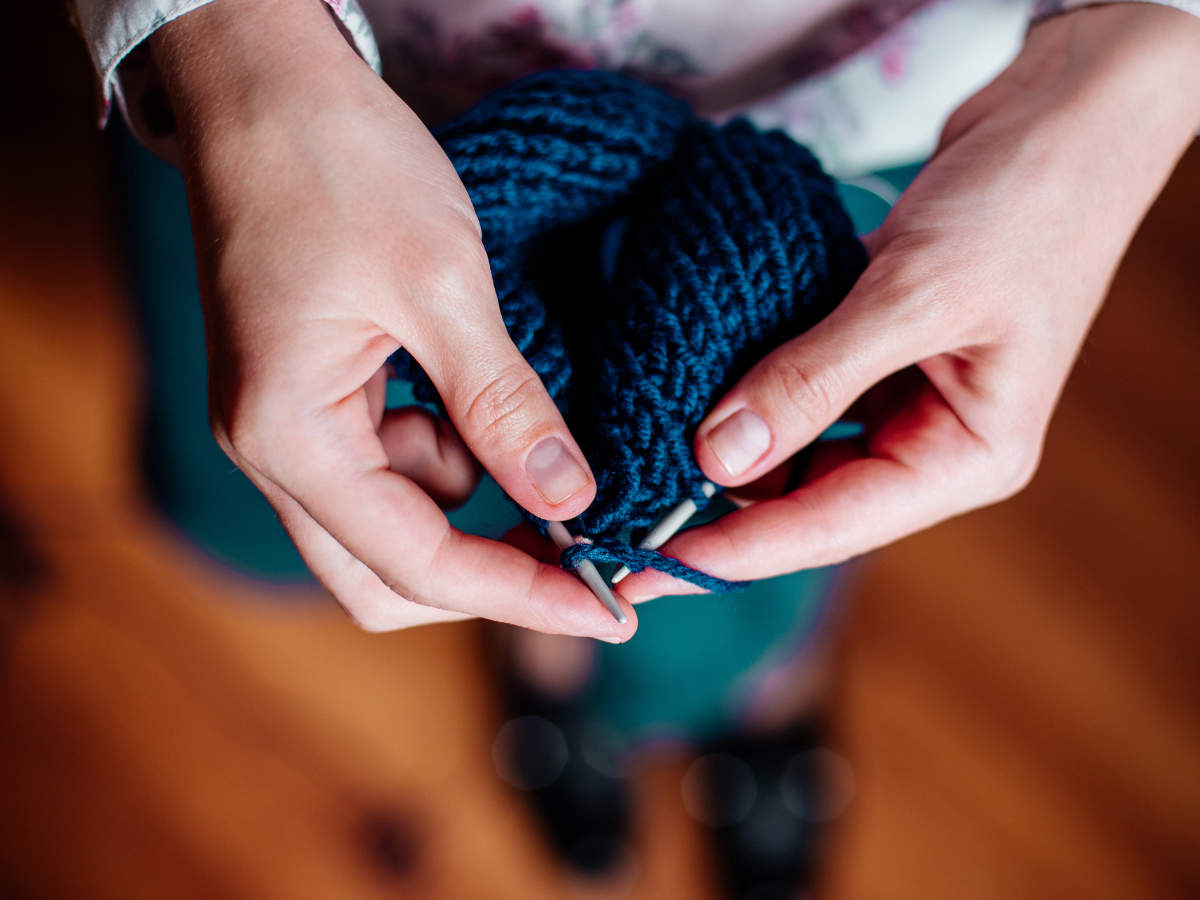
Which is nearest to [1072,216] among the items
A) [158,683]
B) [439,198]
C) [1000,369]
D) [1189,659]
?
[1000,369]

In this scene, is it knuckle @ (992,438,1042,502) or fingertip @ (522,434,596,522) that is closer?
fingertip @ (522,434,596,522)

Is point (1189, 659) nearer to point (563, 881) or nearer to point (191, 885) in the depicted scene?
point (563, 881)

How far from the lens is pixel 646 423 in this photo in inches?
20.1

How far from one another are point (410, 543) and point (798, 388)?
0.25 metres

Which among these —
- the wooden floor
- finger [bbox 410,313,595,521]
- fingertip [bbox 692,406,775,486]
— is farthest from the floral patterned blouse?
the wooden floor

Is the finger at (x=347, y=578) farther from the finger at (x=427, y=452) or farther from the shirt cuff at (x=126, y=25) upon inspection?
the shirt cuff at (x=126, y=25)

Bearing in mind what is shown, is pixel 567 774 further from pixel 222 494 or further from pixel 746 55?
pixel 746 55

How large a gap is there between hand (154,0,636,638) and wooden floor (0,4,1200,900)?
56 cm

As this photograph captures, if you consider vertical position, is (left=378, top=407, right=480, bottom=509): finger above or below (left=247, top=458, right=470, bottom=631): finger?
above

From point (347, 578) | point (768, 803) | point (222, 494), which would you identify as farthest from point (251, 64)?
point (768, 803)

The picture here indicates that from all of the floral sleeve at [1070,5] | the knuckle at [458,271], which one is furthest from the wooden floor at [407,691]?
the floral sleeve at [1070,5]

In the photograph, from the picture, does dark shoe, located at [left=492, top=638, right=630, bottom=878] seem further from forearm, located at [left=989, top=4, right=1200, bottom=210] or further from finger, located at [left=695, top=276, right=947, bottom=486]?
forearm, located at [left=989, top=4, right=1200, bottom=210]

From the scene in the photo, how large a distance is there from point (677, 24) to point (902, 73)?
21 centimetres

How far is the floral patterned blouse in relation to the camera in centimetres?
62
